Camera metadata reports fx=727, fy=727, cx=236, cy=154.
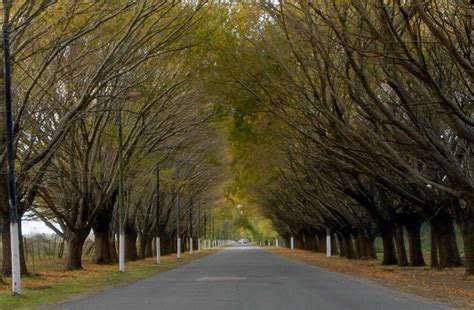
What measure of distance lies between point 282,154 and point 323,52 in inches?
770

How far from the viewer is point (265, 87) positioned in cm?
2555

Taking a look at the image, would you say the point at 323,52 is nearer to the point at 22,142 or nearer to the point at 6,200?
the point at 6,200

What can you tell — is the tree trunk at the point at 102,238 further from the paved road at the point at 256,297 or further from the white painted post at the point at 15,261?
the white painted post at the point at 15,261

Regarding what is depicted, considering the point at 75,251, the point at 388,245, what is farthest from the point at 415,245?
the point at 75,251

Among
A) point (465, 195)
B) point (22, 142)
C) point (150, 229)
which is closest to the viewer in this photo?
point (465, 195)

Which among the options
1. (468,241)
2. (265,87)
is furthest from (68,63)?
(468,241)

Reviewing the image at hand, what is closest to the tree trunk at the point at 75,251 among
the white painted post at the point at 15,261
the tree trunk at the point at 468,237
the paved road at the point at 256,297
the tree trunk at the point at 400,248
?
the paved road at the point at 256,297

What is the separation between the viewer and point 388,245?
128 feet

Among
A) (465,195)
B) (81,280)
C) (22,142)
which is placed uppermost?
(22,142)

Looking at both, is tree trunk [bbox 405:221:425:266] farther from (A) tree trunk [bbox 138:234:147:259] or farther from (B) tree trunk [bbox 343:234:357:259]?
(A) tree trunk [bbox 138:234:147:259]

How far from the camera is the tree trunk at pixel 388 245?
3841 centimetres

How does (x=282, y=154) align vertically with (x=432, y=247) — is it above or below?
above

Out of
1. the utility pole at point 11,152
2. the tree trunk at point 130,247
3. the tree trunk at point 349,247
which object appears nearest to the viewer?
the utility pole at point 11,152

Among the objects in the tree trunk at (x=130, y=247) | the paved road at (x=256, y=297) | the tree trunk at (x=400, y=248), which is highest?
the tree trunk at (x=130, y=247)
